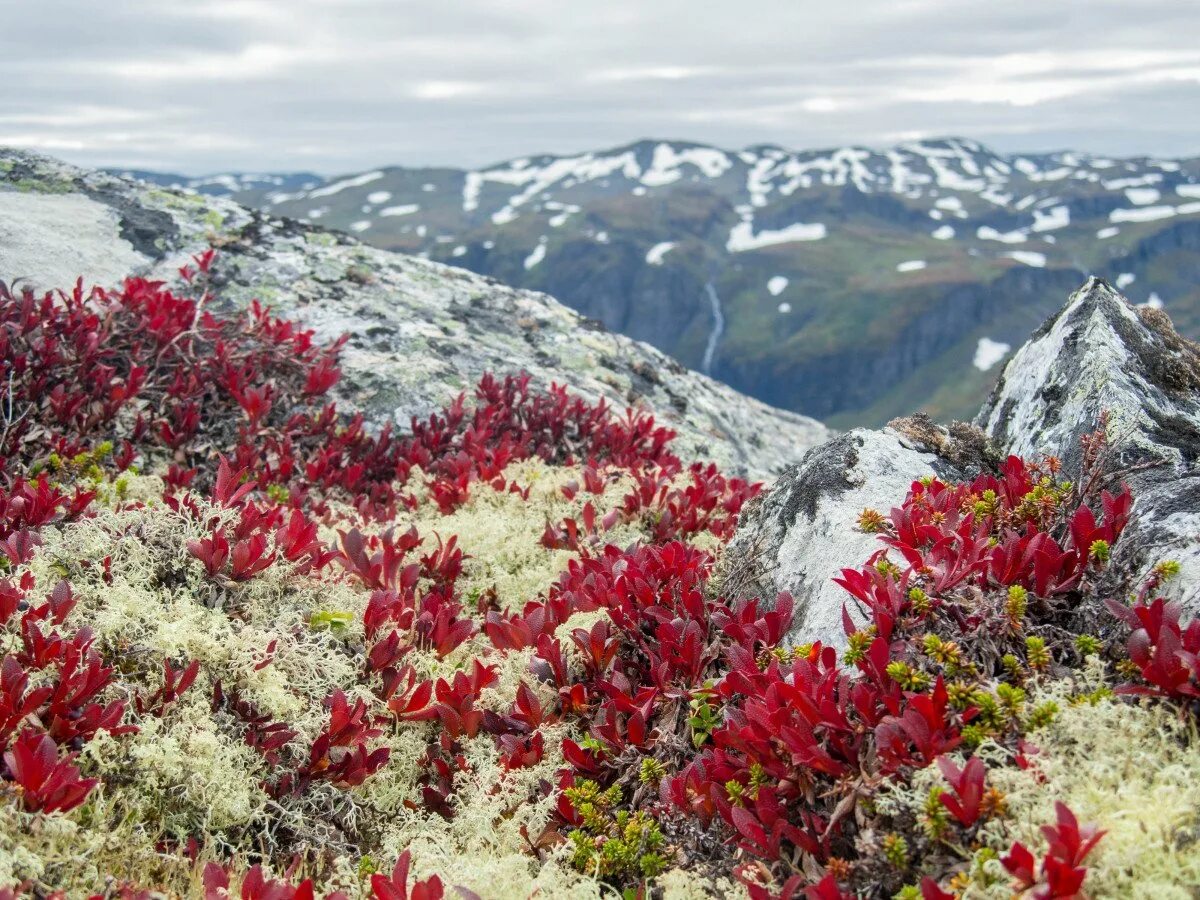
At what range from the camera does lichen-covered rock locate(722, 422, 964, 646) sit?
5.01 metres

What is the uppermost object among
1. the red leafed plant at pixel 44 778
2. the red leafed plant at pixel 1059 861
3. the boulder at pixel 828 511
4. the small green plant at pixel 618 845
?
the boulder at pixel 828 511

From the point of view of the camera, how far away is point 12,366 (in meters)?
8.26

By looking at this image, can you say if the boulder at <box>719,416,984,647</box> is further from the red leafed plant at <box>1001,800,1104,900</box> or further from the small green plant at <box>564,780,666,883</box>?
the red leafed plant at <box>1001,800,1104,900</box>

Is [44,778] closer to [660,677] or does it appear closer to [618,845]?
[618,845]

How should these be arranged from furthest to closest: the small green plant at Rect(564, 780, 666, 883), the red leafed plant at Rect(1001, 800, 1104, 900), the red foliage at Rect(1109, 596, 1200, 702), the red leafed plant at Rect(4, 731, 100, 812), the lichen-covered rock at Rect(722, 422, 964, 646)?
the lichen-covered rock at Rect(722, 422, 964, 646) → the small green plant at Rect(564, 780, 666, 883) → the red leafed plant at Rect(4, 731, 100, 812) → the red foliage at Rect(1109, 596, 1200, 702) → the red leafed plant at Rect(1001, 800, 1104, 900)

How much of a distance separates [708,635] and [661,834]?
137 cm

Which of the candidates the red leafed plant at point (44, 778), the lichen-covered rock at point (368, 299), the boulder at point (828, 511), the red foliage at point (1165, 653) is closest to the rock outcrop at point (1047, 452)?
the boulder at point (828, 511)

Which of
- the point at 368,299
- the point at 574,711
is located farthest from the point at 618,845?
the point at 368,299

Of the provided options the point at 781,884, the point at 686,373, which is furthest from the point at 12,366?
the point at 686,373

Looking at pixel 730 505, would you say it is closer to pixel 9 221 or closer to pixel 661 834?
pixel 661 834

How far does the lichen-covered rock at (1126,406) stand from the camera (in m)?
4.26

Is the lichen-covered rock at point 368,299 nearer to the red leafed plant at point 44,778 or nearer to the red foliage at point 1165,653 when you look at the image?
the red leafed plant at point 44,778

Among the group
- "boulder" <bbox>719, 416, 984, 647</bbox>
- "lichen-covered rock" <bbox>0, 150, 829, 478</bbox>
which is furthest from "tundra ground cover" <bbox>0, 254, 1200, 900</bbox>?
"lichen-covered rock" <bbox>0, 150, 829, 478</bbox>

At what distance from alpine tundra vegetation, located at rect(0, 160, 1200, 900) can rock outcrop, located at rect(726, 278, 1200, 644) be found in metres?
0.03
